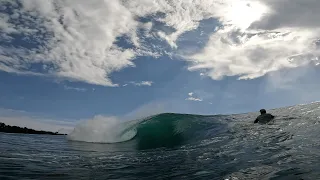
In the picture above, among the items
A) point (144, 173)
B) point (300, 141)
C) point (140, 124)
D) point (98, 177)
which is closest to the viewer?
point (98, 177)

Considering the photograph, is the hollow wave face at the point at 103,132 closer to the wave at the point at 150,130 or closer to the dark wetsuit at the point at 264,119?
the wave at the point at 150,130

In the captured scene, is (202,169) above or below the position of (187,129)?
below

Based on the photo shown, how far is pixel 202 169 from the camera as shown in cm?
747

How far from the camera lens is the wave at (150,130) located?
65.6ft

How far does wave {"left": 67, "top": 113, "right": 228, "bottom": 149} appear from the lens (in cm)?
2000

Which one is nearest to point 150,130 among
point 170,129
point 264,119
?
point 170,129

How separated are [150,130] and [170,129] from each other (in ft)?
5.75

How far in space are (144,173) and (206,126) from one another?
1510 centimetres

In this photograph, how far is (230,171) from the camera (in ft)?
22.7

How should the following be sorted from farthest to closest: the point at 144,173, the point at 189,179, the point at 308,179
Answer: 1. the point at 144,173
2. the point at 189,179
3. the point at 308,179

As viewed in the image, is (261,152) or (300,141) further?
(300,141)

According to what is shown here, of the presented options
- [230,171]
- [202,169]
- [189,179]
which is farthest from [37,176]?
[230,171]

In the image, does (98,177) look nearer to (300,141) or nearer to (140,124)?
(300,141)

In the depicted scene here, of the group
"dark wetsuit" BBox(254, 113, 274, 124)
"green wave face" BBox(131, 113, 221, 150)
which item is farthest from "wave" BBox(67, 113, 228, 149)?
"dark wetsuit" BBox(254, 113, 274, 124)
